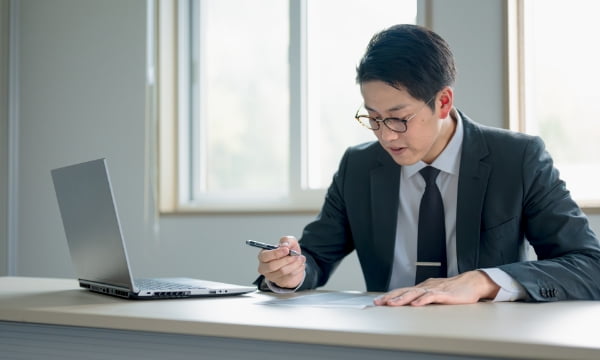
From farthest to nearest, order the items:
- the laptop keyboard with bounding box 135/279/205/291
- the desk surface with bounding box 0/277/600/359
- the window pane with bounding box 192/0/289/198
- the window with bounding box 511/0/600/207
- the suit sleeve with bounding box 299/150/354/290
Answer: the window pane with bounding box 192/0/289/198, the window with bounding box 511/0/600/207, the suit sleeve with bounding box 299/150/354/290, the laptop keyboard with bounding box 135/279/205/291, the desk surface with bounding box 0/277/600/359

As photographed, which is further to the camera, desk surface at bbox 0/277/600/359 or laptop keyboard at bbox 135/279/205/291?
laptop keyboard at bbox 135/279/205/291

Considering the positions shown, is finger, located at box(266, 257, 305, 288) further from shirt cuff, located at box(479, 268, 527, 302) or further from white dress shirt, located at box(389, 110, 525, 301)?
shirt cuff, located at box(479, 268, 527, 302)

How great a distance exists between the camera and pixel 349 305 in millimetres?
1448

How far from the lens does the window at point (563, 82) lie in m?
2.94

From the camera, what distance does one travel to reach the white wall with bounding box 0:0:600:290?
358cm

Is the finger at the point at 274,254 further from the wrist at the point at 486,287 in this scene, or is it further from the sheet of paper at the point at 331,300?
the wrist at the point at 486,287

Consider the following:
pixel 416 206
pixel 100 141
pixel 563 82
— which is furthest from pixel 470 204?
pixel 100 141

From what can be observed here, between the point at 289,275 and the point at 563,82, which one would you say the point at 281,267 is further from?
the point at 563,82

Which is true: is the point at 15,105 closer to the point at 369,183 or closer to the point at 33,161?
the point at 33,161

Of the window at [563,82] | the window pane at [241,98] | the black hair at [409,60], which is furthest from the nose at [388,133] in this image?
the window pane at [241,98]

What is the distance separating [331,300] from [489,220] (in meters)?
0.58

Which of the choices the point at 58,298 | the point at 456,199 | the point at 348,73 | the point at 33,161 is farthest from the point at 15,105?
the point at 456,199

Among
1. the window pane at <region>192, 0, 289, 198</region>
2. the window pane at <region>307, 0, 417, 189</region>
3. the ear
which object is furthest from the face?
the window pane at <region>192, 0, 289, 198</region>

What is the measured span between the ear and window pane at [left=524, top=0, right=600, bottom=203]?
117 centimetres
